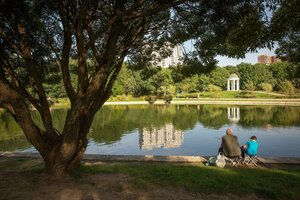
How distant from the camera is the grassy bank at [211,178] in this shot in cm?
712

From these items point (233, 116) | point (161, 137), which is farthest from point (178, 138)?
point (233, 116)

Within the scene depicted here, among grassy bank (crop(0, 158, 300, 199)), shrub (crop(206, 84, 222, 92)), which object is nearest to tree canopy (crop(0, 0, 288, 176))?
grassy bank (crop(0, 158, 300, 199))

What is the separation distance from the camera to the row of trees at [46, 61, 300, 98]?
203 ft

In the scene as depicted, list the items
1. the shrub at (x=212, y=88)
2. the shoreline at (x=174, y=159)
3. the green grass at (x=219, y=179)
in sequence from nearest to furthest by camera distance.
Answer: the green grass at (x=219, y=179) < the shoreline at (x=174, y=159) < the shrub at (x=212, y=88)

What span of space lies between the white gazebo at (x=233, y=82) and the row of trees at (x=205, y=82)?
88.6 inches

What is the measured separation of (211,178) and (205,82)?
248 ft

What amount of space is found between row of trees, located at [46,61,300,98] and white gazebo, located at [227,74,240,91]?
88.6 inches

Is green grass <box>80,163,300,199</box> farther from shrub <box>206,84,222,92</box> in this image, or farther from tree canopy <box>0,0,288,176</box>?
shrub <box>206,84,222,92</box>

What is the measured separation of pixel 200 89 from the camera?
3246 inches

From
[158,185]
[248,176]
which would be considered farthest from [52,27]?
[248,176]

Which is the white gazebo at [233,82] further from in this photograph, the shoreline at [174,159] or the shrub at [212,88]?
the shoreline at [174,159]

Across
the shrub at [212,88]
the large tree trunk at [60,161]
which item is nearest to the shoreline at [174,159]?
the large tree trunk at [60,161]

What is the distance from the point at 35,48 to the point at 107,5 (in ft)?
8.56

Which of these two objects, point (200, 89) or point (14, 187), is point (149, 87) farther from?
point (14, 187)
